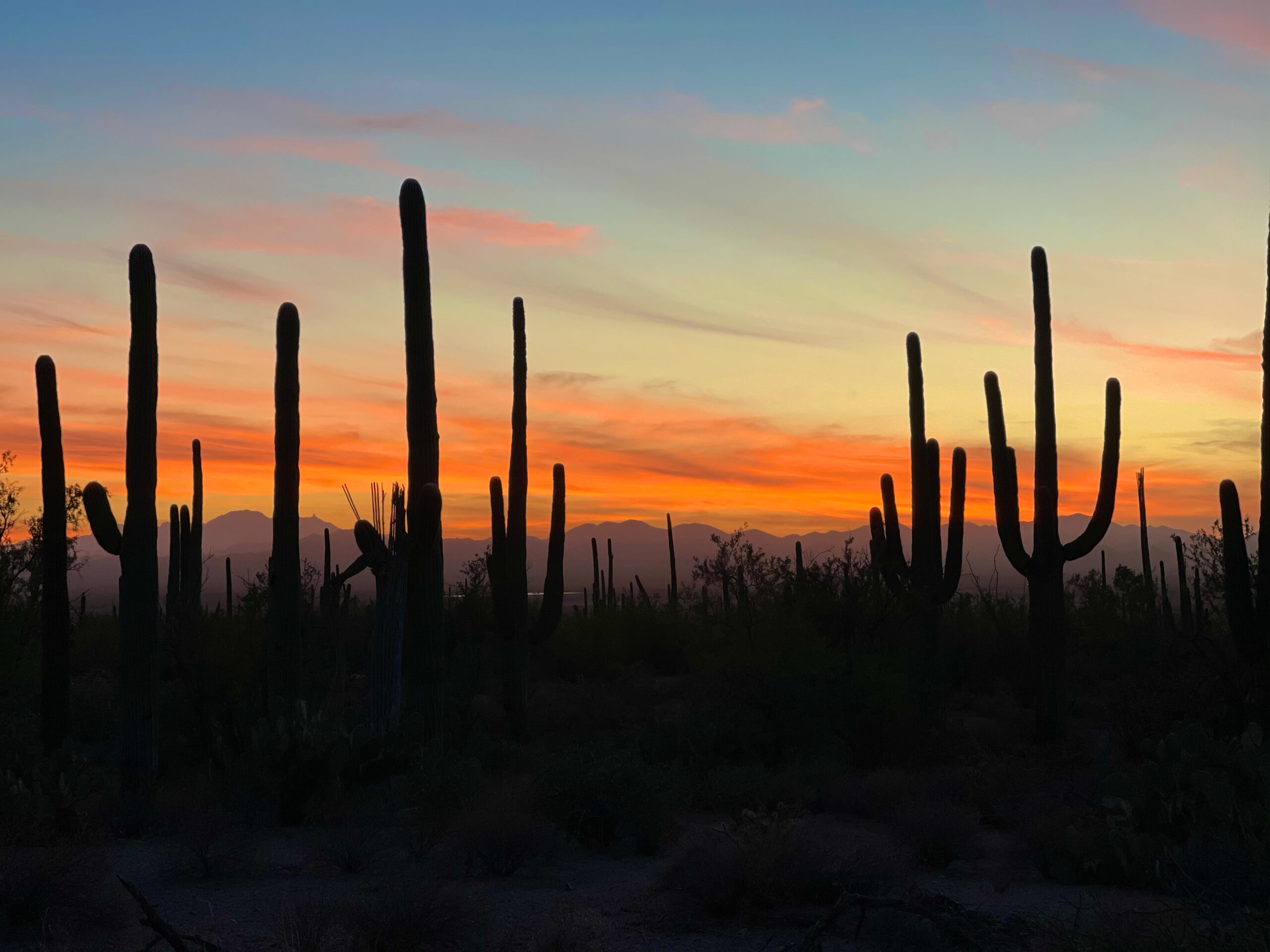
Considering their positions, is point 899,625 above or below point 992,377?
below

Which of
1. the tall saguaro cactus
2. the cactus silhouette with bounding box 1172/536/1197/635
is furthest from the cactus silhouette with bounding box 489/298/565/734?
the cactus silhouette with bounding box 1172/536/1197/635

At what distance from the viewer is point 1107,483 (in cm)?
1781

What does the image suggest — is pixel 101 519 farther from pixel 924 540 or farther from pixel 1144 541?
pixel 1144 541

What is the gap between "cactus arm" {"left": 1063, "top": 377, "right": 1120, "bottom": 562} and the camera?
1716cm

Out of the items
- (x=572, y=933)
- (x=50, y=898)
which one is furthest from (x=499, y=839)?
(x=50, y=898)

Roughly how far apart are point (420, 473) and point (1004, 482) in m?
8.95

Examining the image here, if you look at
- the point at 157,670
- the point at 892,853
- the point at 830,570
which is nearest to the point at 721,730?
the point at 892,853

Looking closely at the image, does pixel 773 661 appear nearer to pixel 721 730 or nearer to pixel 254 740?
pixel 721 730

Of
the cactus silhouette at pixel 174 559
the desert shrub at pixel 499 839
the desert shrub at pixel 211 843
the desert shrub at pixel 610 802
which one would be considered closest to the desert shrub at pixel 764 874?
the desert shrub at pixel 499 839

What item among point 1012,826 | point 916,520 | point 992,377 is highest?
point 992,377

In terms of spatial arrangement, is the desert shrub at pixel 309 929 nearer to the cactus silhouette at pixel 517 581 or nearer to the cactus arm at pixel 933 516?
the cactus silhouette at pixel 517 581

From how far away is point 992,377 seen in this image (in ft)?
60.0

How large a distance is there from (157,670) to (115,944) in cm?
581

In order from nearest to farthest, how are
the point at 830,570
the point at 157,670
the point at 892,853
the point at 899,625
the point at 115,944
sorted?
the point at 115,944 → the point at 892,853 → the point at 157,670 → the point at 899,625 → the point at 830,570
